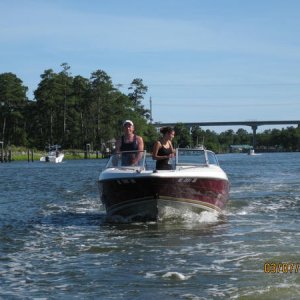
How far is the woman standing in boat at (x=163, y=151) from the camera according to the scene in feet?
47.4

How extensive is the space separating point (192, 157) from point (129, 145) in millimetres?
1600

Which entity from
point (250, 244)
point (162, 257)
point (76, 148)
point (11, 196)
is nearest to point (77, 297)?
point (162, 257)

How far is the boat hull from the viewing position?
1362cm

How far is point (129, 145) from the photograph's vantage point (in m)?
15.3

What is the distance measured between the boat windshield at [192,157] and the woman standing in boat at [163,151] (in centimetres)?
34

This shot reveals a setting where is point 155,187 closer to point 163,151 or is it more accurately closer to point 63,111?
point 163,151

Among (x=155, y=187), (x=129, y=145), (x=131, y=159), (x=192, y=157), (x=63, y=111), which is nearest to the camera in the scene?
(x=155, y=187)

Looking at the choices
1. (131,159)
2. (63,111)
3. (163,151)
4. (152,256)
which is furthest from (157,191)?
(63,111)

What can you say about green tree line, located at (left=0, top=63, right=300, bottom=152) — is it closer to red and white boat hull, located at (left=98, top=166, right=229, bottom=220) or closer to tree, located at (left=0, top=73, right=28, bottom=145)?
tree, located at (left=0, top=73, right=28, bottom=145)

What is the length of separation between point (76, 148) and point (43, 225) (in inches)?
4464

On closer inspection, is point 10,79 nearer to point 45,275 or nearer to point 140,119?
point 140,119

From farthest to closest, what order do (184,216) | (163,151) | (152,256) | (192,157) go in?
(192,157) < (163,151) < (184,216) < (152,256)

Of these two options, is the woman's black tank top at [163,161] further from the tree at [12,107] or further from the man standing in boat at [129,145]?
the tree at [12,107]

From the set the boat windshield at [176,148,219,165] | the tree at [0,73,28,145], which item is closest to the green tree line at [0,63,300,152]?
the tree at [0,73,28,145]
